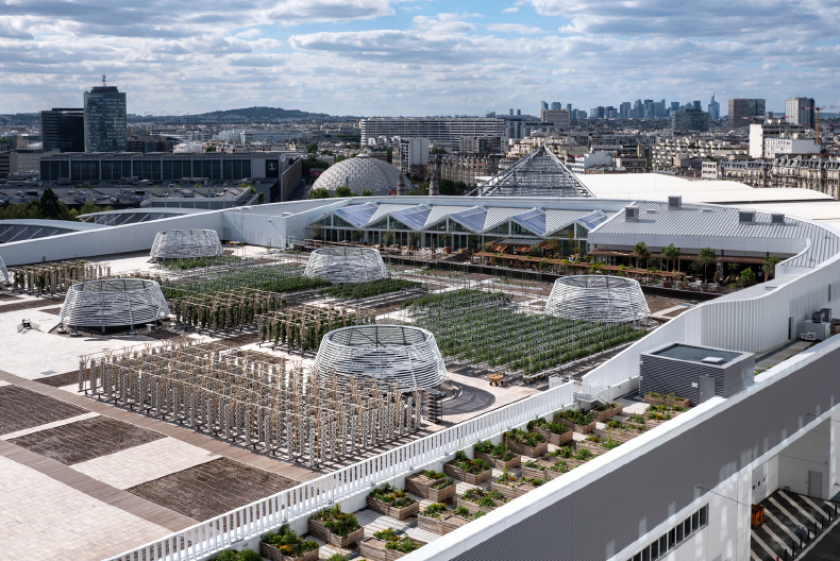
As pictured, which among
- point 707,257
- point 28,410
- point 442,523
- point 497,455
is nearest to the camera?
point 442,523

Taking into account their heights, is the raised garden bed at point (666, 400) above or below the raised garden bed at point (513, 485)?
above

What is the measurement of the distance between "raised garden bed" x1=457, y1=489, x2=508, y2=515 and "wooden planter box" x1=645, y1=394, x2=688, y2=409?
651 centimetres

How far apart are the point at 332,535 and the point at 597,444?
6.51 m

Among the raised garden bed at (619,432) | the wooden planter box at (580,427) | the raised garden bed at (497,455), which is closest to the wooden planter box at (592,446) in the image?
the raised garden bed at (619,432)

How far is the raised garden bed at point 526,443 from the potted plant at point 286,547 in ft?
18.8

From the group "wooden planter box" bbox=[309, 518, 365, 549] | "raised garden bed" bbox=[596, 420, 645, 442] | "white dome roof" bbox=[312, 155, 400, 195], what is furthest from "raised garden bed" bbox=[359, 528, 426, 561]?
"white dome roof" bbox=[312, 155, 400, 195]

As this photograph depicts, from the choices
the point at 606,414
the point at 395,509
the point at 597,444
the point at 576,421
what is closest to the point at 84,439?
the point at 395,509

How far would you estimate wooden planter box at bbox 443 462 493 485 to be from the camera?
16406 millimetres

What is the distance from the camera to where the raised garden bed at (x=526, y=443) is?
58.4 feet

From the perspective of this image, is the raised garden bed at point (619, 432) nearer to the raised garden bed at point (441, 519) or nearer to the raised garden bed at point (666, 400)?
the raised garden bed at point (666, 400)

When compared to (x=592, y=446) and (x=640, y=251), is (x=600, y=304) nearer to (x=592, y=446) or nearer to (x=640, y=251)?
(x=640, y=251)

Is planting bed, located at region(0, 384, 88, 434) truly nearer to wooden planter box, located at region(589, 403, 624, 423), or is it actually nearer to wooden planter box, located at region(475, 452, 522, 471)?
wooden planter box, located at region(475, 452, 522, 471)

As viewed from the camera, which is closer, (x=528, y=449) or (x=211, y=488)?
(x=211, y=488)

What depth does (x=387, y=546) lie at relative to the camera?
13383 millimetres
